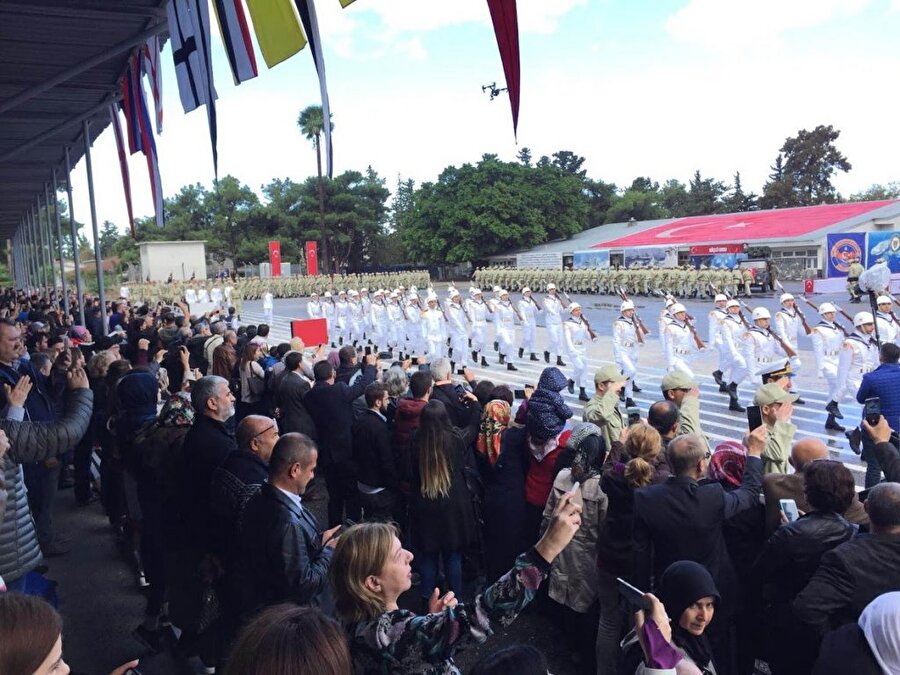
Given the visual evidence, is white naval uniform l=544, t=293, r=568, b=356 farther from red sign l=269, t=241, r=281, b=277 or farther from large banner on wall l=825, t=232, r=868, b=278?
red sign l=269, t=241, r=281, b=277

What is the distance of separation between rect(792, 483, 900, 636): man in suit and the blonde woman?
4.54 ft

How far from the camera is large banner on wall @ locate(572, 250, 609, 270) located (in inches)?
1794

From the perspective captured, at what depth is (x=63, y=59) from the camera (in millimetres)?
9438

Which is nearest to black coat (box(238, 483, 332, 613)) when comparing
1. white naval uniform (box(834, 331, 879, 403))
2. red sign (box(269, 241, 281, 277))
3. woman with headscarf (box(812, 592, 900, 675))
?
woman with headscarf (box(812, 592, 900, 675))

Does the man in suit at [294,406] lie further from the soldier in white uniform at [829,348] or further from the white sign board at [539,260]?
the white sign board at [539,260]

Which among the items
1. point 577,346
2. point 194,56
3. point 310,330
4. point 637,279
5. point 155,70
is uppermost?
point 155,70

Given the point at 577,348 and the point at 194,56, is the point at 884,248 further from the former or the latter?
the point at 194,56

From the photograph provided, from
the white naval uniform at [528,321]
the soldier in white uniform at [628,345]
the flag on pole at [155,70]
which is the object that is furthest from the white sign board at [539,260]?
the flag on pole at [155,70]

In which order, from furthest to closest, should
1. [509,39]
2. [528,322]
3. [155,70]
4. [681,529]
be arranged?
[528,322] → [155,70] → [509,39] → [681,529]

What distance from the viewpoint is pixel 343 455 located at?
5.80 m

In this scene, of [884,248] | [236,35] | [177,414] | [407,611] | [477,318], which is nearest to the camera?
[407,611]

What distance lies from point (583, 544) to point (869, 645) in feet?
6.06

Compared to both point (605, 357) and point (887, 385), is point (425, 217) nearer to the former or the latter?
point (605, 357)

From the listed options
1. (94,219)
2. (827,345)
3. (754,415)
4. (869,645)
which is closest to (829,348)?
(827,345)
